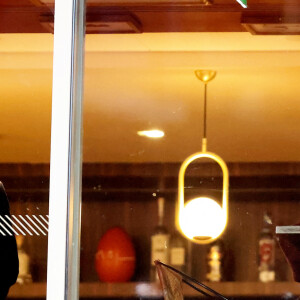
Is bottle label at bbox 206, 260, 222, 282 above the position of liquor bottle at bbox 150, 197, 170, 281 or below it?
below

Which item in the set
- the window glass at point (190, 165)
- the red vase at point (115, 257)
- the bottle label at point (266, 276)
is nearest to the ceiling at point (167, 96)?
the window glass at point (190, 165)

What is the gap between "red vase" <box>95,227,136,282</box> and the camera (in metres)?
2.77

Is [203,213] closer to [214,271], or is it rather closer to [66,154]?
[214,271]

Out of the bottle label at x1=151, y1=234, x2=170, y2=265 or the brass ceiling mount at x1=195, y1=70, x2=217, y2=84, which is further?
the bottle label at x1=151, y1=234, x2=170, y2=265

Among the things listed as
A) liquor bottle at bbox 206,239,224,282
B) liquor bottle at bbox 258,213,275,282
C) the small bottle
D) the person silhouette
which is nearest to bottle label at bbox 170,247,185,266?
liquor bottle at bbox 206,239,224,282

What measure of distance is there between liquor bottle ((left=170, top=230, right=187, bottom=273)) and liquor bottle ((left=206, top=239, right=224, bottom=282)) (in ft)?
0.32

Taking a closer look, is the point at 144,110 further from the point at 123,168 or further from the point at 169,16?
the point at 169,16

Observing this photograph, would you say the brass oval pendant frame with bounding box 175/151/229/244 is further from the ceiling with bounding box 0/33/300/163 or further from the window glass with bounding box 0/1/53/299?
the window glass with bounding box 0/1/53/299

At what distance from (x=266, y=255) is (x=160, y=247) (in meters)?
0.42

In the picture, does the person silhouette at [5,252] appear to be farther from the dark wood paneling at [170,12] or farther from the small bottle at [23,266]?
the small bottle at [23,266]

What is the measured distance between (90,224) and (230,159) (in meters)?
0.64

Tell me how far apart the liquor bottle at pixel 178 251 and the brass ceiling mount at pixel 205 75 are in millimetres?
669

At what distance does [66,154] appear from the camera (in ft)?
3.95

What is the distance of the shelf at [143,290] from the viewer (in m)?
2.70
